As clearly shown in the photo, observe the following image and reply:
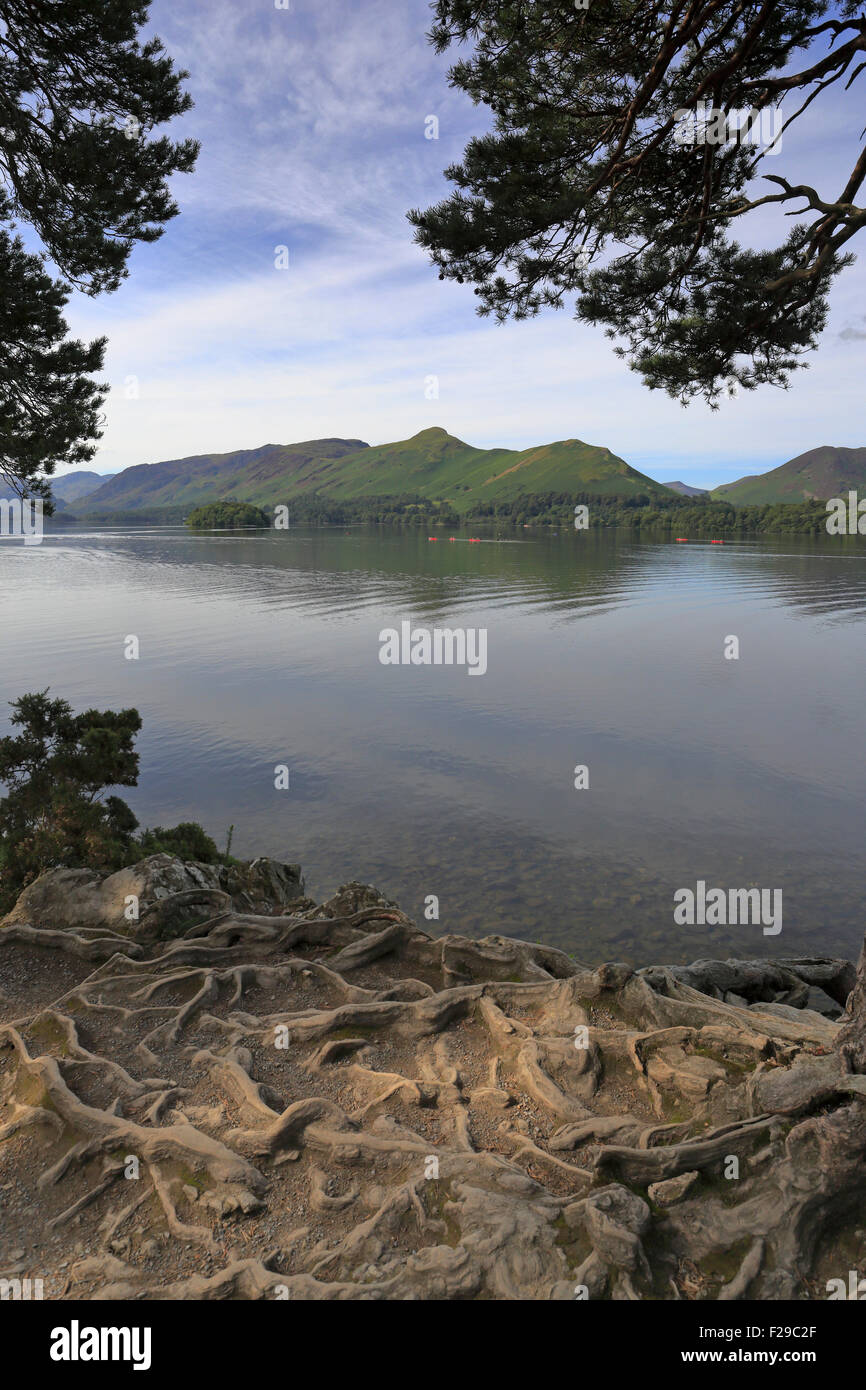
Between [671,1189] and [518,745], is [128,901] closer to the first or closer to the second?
[671,1189]

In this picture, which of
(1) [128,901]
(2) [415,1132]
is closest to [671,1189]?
(2) [415,1132]

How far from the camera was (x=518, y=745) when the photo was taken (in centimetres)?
2675

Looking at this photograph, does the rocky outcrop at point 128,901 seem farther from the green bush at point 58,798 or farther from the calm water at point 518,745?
the calm water at point 518,745

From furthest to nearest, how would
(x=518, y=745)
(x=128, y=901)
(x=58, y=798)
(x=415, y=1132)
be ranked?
(x=518, y=745), (x=58, y=798), (x=128, y=901), (x=415, y=1132)

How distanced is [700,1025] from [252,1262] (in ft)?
17.0

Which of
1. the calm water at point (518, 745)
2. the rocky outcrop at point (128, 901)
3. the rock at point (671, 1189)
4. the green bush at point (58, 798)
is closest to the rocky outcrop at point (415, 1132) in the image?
the rock at point (671, 1189)

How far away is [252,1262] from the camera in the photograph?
5559mm

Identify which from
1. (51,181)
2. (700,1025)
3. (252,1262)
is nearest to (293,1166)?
(252,1262)

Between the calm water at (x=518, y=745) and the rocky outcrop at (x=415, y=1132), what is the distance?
607 centimetres

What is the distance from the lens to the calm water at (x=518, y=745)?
1711 centimetres

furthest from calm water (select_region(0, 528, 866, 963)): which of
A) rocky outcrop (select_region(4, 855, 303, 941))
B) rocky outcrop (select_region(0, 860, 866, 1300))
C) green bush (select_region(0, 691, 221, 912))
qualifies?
rocky outcrop (select_region(0, 860, 866, 1300))

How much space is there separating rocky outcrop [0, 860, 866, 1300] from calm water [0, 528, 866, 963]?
607 cm

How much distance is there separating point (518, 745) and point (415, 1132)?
2019 centimetres

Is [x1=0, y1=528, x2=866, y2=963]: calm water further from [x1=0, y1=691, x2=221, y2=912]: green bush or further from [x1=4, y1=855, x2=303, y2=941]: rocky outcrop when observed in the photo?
[x1=4, y1=855, x2=303, y2=941]: rocky outcrop
